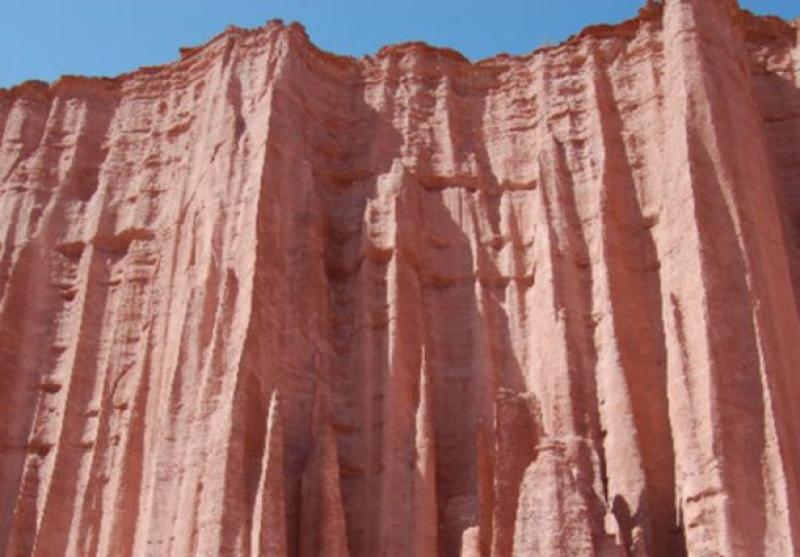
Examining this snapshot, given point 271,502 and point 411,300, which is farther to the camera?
point 411,300

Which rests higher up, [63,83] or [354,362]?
[63,83]

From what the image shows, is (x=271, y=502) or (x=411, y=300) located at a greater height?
(x=411, y=300)

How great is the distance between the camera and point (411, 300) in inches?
809

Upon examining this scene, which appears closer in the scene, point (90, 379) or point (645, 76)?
point (90, 379)

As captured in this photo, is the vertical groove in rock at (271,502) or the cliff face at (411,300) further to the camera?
the cliff face at (411,300)

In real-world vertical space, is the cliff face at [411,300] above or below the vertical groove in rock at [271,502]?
above

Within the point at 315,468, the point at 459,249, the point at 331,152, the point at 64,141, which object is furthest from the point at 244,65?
the point at 315,468

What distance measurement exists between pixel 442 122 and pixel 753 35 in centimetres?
587

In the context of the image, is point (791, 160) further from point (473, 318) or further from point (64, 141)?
point (64, 141)

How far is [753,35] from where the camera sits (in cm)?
2419

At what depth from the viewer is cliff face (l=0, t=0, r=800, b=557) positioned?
17062 millimetres

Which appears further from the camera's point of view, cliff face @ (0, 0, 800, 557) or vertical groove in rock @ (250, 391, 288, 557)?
cliff face @ (0, 0, 800, 557)

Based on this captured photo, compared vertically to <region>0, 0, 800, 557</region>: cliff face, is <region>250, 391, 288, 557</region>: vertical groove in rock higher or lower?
lower

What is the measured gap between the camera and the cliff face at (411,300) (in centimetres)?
1706
